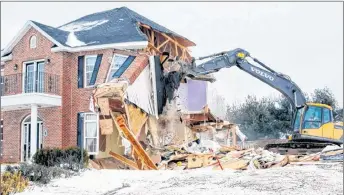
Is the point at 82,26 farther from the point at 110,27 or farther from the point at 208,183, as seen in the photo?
the point at 208,183

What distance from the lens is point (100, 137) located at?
21609mm

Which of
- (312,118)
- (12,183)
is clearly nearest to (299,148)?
(312,118)

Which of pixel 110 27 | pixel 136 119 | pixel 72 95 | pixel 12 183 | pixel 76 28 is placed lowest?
pixel 12 183

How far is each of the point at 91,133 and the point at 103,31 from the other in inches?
198

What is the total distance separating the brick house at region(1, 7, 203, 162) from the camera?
22.0 m

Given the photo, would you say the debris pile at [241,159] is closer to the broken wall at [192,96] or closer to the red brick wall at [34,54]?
the broken wall at [192,96]

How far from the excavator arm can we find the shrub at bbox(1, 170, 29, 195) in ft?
31.0

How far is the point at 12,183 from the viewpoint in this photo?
11.5 m

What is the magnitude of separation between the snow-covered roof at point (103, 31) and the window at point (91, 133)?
3.21 meters

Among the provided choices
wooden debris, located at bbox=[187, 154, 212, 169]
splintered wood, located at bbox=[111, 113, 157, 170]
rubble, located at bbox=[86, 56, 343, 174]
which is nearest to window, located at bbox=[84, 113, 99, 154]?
rubble, located at bbox=[86, 56, 343, 174]

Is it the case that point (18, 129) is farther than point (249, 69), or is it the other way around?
point (18, 129)

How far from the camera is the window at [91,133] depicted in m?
21.7

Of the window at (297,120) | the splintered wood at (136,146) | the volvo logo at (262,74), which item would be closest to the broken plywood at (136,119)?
the splintered wood at (136,146)

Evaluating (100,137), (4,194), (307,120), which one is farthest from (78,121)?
(4,194)
